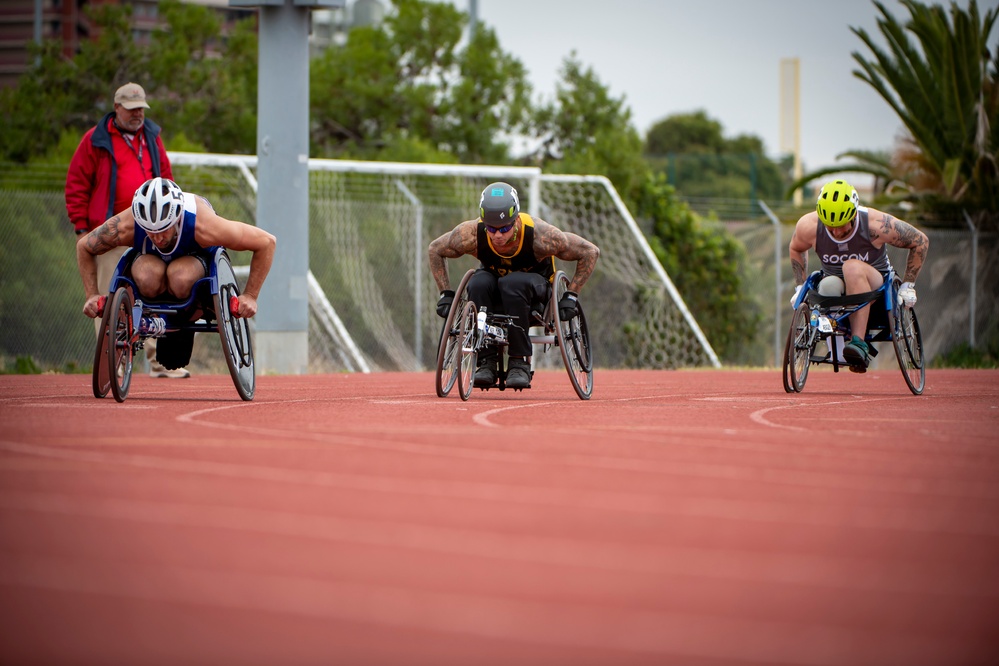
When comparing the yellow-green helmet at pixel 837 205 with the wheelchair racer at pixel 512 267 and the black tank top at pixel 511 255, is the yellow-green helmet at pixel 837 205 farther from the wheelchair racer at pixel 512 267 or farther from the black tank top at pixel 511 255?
the black tank top at pixel 511 255

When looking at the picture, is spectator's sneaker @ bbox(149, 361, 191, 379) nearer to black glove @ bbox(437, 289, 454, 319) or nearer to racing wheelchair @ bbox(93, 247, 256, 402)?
racing wheelchair @ bbox(93, 247, 256, 402)

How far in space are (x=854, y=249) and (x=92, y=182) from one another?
621 centimetres

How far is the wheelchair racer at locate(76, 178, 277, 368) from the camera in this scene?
957 centimetres

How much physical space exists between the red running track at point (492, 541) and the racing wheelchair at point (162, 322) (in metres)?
0.85

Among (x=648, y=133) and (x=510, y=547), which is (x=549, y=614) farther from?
(x=648, y=133)

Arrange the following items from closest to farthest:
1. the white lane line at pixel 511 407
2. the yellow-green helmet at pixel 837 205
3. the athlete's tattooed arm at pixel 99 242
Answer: the white lane line at pixel 511 407 < the athlete's tattooed arm at pixel 99 242 < the yellow-green helmet at pixel 837 205

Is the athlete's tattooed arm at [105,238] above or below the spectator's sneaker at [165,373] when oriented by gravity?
above

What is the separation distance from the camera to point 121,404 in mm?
9484

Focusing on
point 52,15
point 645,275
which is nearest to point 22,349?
point 645,275

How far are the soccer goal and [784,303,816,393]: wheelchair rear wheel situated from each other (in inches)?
268

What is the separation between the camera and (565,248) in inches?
425

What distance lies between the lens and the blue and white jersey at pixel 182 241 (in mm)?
9773

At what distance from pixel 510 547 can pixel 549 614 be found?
2.62 feet

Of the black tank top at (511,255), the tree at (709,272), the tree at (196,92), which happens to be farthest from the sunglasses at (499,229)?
the tree at (196,92)
